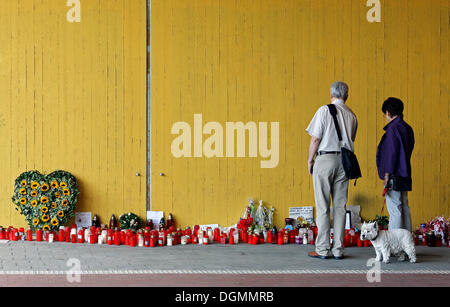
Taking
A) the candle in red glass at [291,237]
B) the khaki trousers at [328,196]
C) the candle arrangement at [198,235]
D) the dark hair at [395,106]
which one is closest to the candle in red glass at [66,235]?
the candle arrangement at [198,235]

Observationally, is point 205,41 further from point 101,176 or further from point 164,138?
point 101,176

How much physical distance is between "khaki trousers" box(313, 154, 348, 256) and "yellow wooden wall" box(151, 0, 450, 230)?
4.94ft

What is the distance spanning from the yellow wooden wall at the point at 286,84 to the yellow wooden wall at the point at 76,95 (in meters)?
0.29

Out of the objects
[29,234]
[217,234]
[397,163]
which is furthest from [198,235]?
[397,163]

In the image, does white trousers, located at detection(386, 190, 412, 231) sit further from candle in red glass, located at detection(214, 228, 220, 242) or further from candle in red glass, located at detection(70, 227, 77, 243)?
candle in red glass, located at detection(70, 227, 77, 243)

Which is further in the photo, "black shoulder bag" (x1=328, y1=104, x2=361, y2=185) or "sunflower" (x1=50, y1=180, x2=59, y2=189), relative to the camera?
"sunflower" (x1=50, y1=180, x2=59, y2=189)

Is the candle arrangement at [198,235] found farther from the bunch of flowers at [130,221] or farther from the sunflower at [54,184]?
the sunflower at [54,184]

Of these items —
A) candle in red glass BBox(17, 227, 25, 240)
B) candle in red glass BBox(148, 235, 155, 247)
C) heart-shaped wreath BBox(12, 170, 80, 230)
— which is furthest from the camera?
heart-shaped wreath BBox(12, 170, 80, 230)

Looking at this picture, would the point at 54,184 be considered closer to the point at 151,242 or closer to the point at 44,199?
the point at 44,199

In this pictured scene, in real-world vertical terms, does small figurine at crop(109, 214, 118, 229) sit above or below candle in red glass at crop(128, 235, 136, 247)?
above

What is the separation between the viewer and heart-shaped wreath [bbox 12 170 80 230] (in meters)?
5.53

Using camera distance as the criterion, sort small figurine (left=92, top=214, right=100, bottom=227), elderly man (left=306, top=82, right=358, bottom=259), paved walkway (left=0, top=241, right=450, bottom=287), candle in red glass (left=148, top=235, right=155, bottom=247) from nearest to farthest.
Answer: paved walkway (left=0, top=241, right=450, bottom=287)
elderly man (left=306, top=82, right=358, bottom=259)
candle in red glass (left=148, top=235, right=155, bottom=247)
small figurine (left=92, top=214, right=100, bottom=227)

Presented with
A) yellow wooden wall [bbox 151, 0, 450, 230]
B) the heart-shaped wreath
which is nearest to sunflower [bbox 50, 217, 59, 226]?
the heart-shaped wreath

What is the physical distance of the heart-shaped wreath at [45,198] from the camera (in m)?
5.53
